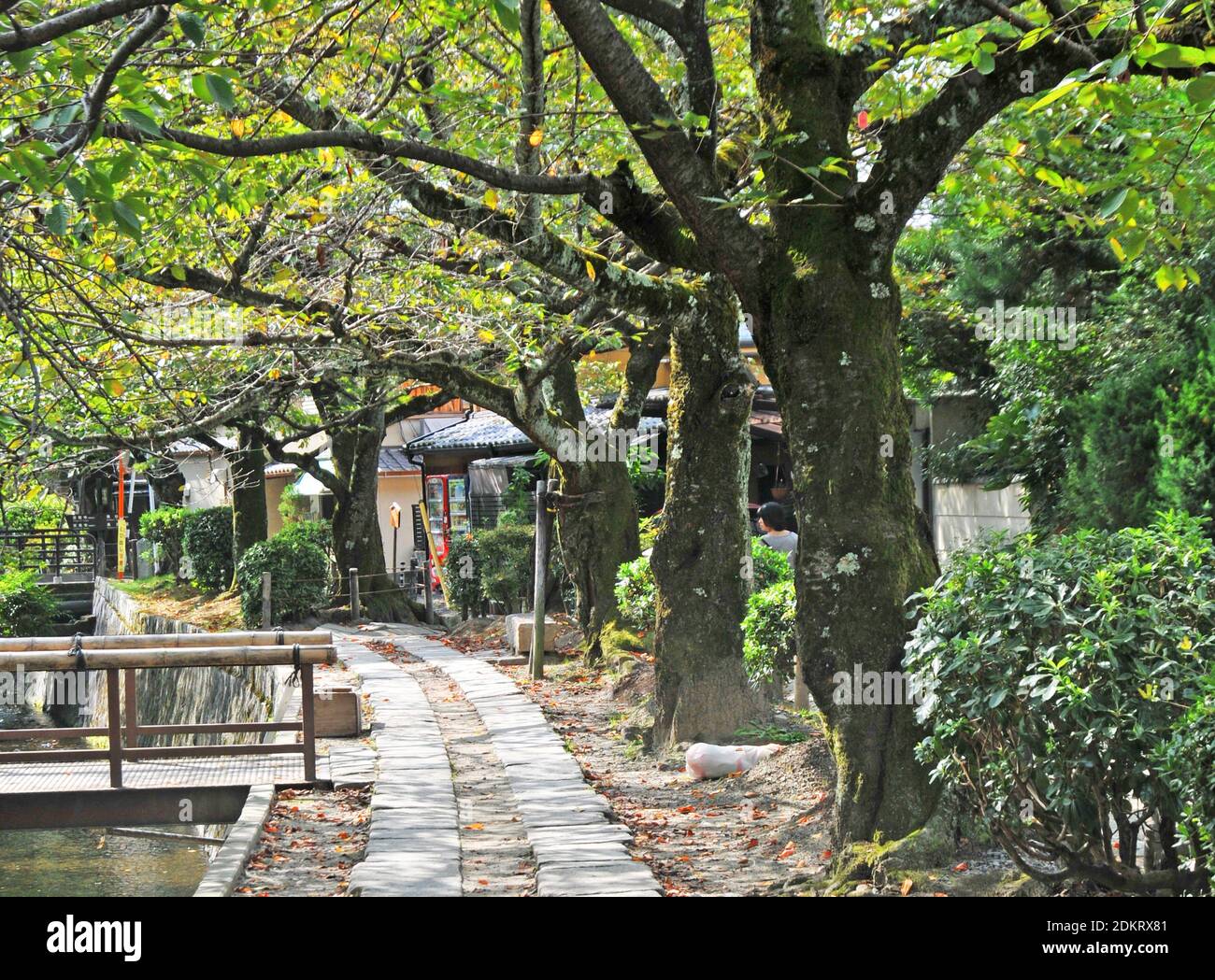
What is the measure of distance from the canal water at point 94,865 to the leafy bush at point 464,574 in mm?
6905

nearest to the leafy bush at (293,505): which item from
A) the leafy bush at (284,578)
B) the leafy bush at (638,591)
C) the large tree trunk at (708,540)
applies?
the leafy bush at (284,578)

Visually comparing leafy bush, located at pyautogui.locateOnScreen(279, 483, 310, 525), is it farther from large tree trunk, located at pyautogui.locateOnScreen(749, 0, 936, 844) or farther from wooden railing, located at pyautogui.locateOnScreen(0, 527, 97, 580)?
large tree trunk, located at pyautogui.locateOnScreen(749, 0, 936, 844)

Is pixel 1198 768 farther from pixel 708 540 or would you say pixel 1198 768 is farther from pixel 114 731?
pixel 114 731

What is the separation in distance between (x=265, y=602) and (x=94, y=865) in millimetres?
6483

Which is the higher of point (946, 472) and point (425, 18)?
point (425, 18)

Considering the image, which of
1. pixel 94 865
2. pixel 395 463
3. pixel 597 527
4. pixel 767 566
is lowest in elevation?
pixel 94 865

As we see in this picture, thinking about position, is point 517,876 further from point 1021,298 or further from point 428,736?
point 1021,298

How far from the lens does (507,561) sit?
18.7 metres

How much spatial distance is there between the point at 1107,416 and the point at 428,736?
6051 millimetres

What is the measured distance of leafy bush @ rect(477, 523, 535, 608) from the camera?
18.6 metres

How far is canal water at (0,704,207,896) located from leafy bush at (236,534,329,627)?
19.5ft

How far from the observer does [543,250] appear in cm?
848

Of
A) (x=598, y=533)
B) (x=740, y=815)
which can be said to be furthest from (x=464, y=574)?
(x=740, y=815)

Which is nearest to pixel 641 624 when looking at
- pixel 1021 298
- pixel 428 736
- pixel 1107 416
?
pixel 428 736
